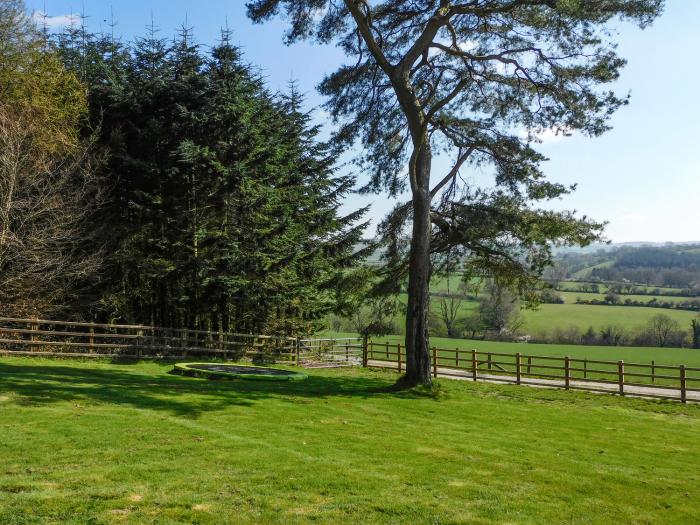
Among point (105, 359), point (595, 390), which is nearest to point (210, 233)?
point (105, 359)

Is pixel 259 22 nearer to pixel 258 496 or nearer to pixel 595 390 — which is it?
pixel 258 496

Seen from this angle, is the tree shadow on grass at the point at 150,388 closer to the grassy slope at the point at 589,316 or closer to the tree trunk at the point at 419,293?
the tree trunk at the point at 419,293

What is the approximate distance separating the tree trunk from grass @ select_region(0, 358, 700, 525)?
7.12 feet

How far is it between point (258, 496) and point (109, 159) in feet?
68.0

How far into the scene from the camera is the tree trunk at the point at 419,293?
53.8 ft

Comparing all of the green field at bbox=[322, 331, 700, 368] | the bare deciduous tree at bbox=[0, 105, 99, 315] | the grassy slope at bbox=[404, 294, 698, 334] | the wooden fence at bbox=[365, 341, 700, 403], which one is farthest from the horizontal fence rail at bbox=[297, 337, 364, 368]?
the grassy slope at bbox=[404, 294, 698, 334]

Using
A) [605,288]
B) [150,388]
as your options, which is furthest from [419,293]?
[605,288]

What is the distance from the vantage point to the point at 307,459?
783 centimetres

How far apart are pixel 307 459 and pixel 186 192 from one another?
18.6 metres

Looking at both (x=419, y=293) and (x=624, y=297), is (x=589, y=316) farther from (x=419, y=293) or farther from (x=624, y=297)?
(x=419, y=293)

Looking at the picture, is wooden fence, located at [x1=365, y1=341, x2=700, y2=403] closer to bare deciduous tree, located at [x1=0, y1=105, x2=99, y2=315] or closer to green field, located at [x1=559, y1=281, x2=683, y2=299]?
bare deciduous tree, located at [x1=0, y1=105, x2=99, y2=315]

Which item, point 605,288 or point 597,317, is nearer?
point 597,317

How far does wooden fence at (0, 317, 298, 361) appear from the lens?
692 inches

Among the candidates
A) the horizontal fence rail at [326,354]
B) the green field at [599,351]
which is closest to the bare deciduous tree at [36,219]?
the horizontal fence rail at [326,354]
